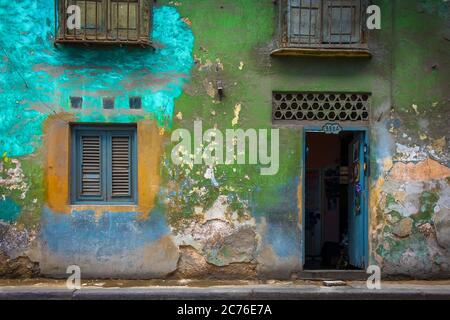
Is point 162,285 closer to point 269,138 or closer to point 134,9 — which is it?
point 269,138

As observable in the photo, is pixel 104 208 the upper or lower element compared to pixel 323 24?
lower

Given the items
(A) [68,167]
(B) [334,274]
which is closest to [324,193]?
(B) [334,274]

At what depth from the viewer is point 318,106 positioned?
9.13 metres

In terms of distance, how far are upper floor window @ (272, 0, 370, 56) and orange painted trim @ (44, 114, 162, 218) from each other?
2311 mm

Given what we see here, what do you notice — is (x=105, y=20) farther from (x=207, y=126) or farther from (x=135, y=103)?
(x=207, y=126)

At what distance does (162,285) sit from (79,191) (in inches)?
74.6

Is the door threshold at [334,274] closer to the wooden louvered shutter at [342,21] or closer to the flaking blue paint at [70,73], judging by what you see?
the flaking blue paint at [70,73]

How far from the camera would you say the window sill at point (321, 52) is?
880 cm

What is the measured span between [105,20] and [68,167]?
2.23 m

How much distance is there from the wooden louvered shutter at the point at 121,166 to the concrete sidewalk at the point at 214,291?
1.36 m

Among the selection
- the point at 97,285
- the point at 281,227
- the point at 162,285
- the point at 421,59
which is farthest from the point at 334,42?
the point at 97,285

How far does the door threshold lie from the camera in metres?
8.93

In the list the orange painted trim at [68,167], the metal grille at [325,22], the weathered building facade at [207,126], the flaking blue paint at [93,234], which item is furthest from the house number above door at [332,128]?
the flaking blue paint at [93,234]

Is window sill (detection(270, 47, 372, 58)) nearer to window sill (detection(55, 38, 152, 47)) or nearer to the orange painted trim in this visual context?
window sill (detection(55, 38, 152, 47))
